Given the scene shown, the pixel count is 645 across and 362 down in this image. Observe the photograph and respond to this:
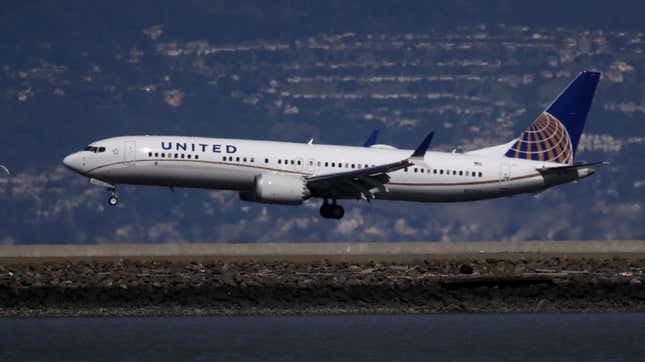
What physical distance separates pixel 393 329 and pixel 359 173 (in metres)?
17.5

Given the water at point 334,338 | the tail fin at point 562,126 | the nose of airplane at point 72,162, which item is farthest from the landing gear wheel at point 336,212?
the water at point 334,338

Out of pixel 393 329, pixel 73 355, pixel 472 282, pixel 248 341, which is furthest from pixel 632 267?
pixel 73 355

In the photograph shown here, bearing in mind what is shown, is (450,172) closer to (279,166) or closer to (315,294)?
(279,166)

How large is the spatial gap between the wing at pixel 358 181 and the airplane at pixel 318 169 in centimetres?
4

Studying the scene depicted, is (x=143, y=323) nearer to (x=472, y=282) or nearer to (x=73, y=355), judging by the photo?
(x=73, y=355)

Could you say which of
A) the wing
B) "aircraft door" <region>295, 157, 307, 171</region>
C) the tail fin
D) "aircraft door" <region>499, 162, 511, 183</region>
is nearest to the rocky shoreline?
the wing

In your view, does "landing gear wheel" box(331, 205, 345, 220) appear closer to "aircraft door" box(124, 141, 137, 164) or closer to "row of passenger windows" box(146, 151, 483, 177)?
"row of passenger windows" box(146, 151, 483, 177)

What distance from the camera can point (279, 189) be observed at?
65500 mm

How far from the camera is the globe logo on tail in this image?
7125cm

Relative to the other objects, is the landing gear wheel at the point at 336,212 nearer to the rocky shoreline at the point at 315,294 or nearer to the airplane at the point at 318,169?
the airplane at the point at 318,169

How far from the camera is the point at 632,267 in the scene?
58562 millimetres

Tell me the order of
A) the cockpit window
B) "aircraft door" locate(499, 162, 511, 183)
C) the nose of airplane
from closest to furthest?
the cockpit window, the nose of airplane, "aircraft door" locate(499, 162, 511, 183)

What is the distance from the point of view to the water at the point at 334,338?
44.2 metres

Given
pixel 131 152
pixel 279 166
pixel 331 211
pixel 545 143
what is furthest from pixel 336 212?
pixel 545 143
